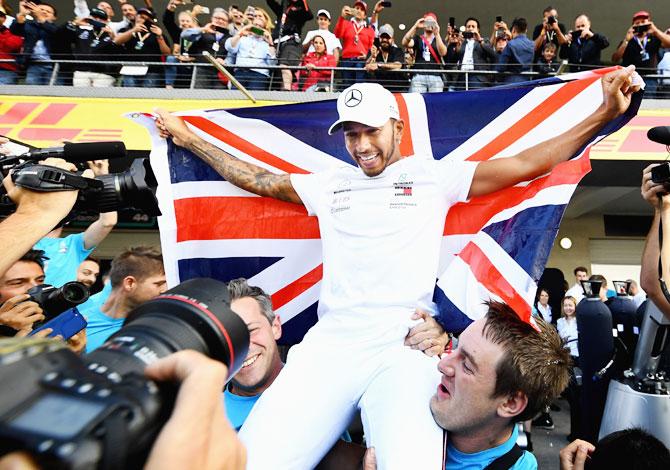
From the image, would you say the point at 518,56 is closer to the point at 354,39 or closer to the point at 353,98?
the point at 354,39

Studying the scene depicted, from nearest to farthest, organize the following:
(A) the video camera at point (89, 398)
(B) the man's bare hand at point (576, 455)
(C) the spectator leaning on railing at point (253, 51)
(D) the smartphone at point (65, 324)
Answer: (A) the video camera at point (89, 398) < (B) the man's bare hand at point (576, 455) < (D) the smartphone at point (65, 324) < (C) the spectator leaning on railing at point (253, 51)

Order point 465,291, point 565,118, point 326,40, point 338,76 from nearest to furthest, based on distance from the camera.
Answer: point 465,291 < point 565,118 < point 326,40 < point 338,76

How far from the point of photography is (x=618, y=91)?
2.04m

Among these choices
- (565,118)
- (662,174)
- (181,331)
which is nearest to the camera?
(181,331)

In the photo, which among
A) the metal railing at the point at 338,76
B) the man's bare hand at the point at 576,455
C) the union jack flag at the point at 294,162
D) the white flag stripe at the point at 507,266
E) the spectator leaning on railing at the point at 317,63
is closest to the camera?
the man's bare hand at the point at 576,455

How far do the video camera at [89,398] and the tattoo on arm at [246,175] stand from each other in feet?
5.68

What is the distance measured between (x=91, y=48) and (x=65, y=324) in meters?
7.92

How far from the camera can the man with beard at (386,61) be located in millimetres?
7857

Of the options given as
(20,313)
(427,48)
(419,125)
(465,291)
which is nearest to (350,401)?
(465,291)

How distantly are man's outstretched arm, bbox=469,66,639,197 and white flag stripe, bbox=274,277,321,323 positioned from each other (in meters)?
1.02

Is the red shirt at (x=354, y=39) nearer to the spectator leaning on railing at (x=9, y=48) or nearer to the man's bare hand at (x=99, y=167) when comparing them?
the spectator leaning on railing at (x=9, y=48)

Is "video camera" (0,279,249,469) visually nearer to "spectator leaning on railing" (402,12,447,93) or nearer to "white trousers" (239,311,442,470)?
"white trousers" (239,311,442,470)

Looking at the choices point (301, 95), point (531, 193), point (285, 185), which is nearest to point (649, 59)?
point (301, 95)

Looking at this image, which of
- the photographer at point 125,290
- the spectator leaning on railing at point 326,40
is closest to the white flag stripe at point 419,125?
the photographer at point 125,290
